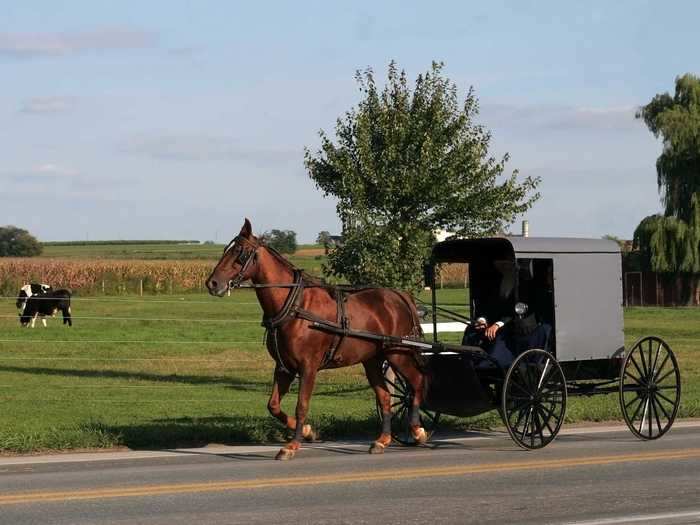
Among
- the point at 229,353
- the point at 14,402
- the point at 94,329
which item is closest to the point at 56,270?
the point at 94,329

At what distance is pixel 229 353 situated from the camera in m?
34.0

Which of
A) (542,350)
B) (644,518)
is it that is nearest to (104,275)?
(542,350)

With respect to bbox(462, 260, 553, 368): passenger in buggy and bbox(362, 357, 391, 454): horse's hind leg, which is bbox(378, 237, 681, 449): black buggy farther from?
bbox(362, 357, 391, 454): horse's hind leg

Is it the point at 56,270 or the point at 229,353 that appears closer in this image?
the point at 229,353

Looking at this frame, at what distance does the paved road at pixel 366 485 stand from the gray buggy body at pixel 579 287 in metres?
1.23

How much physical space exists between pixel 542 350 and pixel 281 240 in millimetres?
5679

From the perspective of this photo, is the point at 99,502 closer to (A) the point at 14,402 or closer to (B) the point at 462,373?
(B) the point at 462,373

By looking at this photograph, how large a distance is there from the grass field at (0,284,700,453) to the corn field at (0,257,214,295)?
26.5 metres

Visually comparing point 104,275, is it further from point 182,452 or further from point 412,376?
point 182,452

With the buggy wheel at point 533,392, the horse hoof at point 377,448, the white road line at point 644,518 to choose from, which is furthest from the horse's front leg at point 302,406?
the white road line at point 644,518

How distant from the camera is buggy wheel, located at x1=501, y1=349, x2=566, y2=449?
46.4 feet

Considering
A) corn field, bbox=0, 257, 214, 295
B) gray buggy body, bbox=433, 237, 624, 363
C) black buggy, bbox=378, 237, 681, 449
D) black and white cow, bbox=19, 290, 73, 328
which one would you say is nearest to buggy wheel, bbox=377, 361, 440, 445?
black buggy, bbox=378, 237, 681, 449

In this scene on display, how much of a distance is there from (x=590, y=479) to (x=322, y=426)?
5148 mm

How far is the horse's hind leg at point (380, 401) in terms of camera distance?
1402cm
